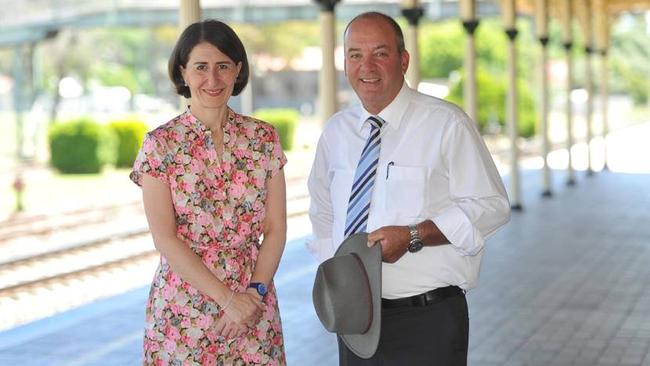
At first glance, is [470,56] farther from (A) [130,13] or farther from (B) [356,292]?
(A) [130,13]

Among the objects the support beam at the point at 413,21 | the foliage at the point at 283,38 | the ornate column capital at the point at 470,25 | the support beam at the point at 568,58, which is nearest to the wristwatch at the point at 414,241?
the support beam at the point at 413,21

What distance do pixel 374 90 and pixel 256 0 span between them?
30009 millimetres

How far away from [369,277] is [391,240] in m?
0.10

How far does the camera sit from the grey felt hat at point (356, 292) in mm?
2889

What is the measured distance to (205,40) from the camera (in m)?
2.90

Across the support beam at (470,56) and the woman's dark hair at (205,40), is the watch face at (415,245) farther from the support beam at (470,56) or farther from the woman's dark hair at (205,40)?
the support beam at (470,56)

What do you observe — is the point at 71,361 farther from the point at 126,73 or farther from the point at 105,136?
the point at 126,73

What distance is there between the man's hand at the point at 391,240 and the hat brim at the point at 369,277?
0.02 meters

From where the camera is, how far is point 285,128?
33812mm

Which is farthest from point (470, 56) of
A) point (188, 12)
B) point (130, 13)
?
point (130, 13)

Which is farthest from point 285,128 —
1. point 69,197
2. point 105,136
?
Answer: point 69,197

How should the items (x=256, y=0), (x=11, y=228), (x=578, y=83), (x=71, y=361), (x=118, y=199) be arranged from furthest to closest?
(x=578, y=83)
(x=256, y=0)
(x=118, y=199)
(x=11, y=228)
(x=71, y=361)

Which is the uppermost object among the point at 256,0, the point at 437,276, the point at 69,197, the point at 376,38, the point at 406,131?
the point at 256,0

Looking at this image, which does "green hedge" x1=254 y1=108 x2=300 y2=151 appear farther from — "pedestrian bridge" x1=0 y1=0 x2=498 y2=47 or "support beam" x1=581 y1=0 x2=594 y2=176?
"support beam" x1=581 y1=0 x2=594 y2=176
